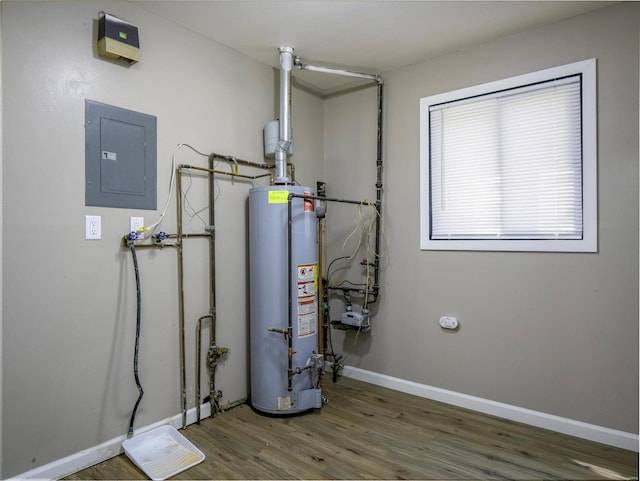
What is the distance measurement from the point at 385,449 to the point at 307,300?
1059 millimetres

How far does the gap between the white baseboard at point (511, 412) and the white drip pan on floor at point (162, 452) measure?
164 centimetres

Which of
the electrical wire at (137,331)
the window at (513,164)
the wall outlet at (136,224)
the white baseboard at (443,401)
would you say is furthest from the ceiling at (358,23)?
the white baseboard at (443,401)

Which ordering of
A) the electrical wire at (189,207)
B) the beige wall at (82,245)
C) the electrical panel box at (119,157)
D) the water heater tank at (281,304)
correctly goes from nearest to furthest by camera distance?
the beige wall at (82,245)
the electrical panel box at (119,157)
the electrical wire at (189,207)
the water heater tank at (281,304)

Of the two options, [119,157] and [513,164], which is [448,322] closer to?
[513,164]

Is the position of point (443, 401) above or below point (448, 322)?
below

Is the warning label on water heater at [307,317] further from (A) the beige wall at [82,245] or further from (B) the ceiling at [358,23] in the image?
(B) the ceiling at [358,23]

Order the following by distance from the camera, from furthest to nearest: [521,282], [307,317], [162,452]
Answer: [307,317]
[521,282]
[162,452]

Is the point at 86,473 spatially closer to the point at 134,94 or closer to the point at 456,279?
the point at 134,94

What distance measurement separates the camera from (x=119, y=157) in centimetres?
224

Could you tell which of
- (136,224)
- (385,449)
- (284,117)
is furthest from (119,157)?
(385,449)

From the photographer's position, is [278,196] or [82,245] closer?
[82,245]

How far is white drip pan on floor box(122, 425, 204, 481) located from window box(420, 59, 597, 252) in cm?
218

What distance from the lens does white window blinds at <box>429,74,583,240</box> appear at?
8.20 feet

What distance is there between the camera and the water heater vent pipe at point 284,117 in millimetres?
2887
